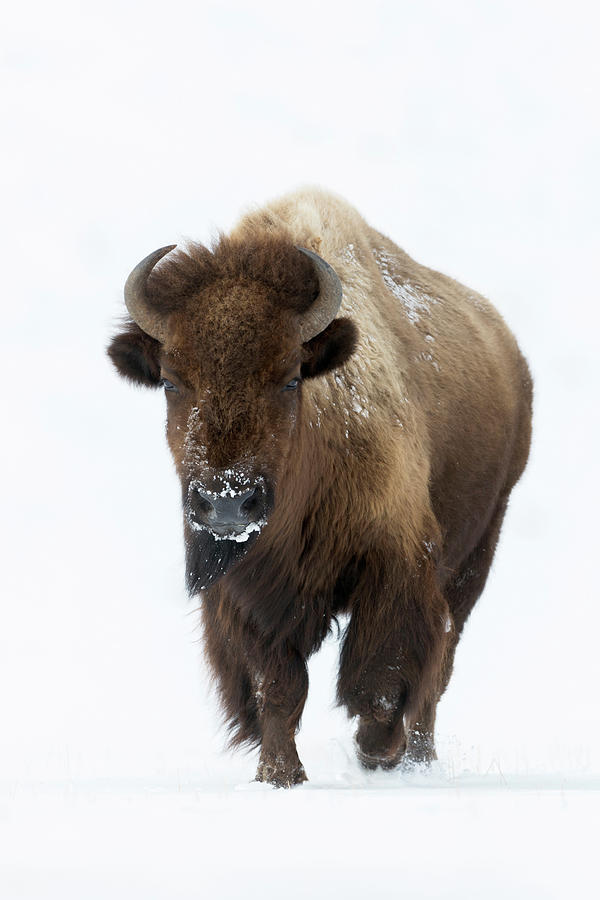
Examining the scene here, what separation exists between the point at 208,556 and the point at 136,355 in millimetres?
1116

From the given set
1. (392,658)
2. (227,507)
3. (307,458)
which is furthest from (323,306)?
(392,658)

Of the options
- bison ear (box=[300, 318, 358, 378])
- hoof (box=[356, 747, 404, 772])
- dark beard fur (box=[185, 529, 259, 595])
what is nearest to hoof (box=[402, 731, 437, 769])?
hoof (box=[356, 747, 404, 772])

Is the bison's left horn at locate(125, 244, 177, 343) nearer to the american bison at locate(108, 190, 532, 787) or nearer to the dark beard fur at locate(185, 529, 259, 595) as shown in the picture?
the american bison at locate(108, 190, 532, 787)

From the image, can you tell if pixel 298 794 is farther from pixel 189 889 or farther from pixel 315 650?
pixel 315 650

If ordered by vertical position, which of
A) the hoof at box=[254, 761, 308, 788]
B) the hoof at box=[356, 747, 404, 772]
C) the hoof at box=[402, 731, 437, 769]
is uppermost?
the hoof at box=[254, 761, 308, 788]

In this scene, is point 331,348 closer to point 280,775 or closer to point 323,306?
point 323,306

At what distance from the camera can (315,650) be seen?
7988 mm

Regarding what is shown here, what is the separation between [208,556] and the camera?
24.0ft

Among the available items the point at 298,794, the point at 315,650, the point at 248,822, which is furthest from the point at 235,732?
the point at 248,822

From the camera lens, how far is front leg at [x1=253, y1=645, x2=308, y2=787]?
754 centimetres

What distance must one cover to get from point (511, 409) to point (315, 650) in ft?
11.4

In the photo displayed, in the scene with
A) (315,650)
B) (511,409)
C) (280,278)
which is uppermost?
(280,278)

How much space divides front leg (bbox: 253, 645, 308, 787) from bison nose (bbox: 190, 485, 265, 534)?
4.46 feet

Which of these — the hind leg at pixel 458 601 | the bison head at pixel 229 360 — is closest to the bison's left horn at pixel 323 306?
the bison head at pixel 229 360
